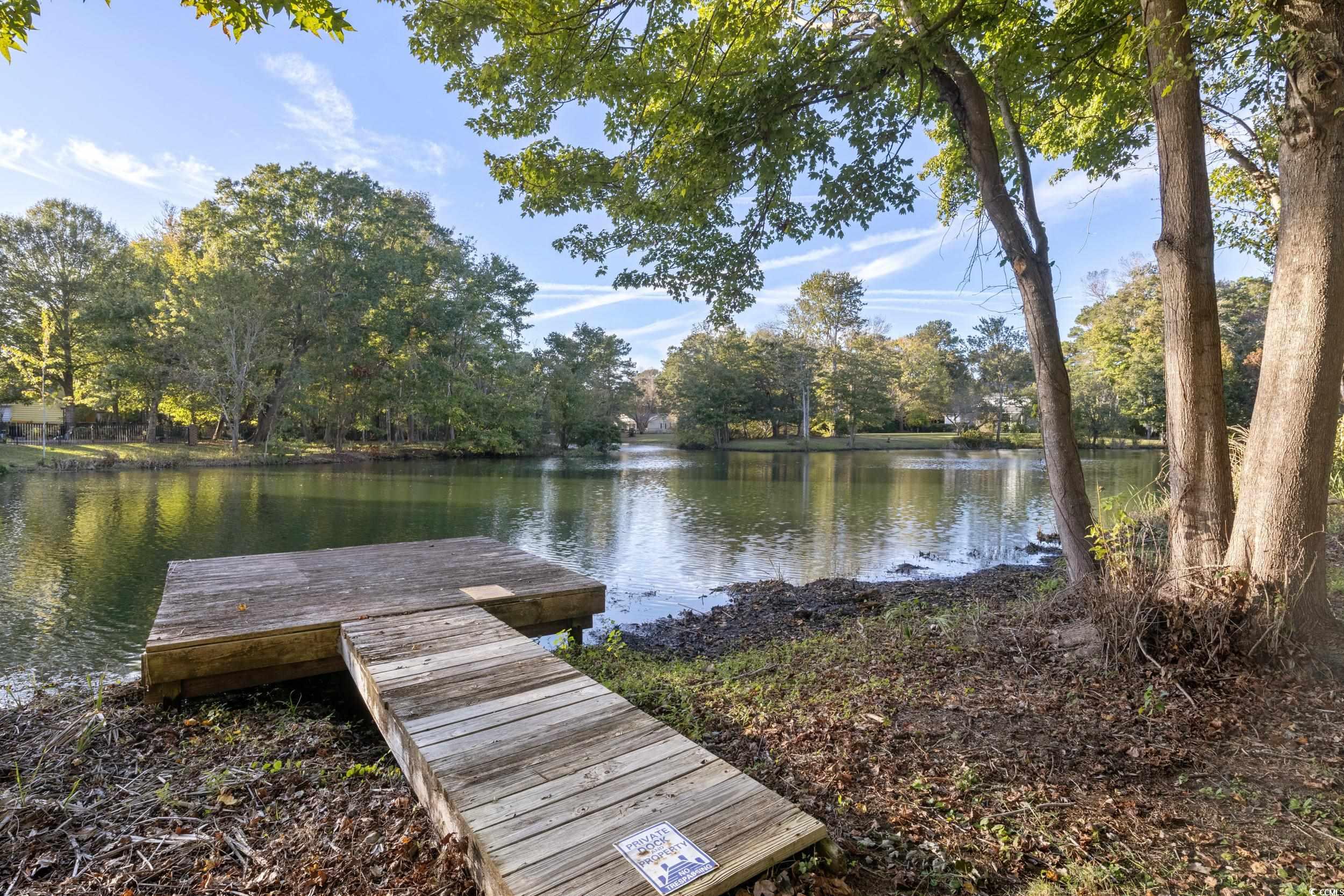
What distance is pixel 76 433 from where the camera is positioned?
25984 millimetres

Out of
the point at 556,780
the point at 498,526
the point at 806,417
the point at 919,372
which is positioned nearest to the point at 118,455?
the point at 498,526

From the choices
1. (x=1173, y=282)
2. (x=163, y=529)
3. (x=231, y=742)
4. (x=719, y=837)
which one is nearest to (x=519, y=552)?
(x=231, y=742)

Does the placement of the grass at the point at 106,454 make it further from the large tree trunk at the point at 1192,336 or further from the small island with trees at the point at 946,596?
the large tree trunk at the point at 1192,336

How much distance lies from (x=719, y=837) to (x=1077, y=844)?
3.85 ft

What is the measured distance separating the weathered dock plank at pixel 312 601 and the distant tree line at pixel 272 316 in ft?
72.2

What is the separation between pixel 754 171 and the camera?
5.37 m

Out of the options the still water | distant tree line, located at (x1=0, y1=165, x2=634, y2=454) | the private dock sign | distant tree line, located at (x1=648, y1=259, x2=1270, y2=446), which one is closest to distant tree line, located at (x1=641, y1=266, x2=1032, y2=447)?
distant tree line, located at (x1=648, y1=259, x2=1270, y2=446)

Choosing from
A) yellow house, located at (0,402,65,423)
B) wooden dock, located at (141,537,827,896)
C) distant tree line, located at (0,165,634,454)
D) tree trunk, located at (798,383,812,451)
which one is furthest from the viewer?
tree trunk, located at (798,383,812,451)

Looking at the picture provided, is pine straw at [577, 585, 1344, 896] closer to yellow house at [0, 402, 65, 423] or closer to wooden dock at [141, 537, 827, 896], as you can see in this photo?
wooden dock at [141, 537, 827, 896]

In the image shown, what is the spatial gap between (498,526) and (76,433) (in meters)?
25.4

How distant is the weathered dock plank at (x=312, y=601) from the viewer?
3717mm

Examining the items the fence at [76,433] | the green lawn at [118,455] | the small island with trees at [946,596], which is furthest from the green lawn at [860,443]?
the small island with trees at [946,596]

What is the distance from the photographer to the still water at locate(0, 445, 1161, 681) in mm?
6746

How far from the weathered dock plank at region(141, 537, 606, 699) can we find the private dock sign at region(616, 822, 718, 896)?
10.0 feet
